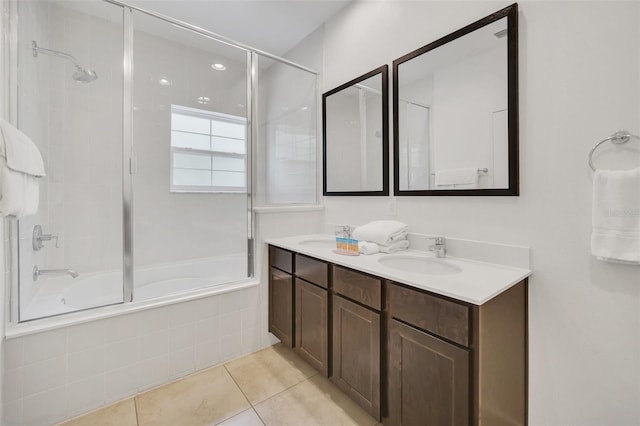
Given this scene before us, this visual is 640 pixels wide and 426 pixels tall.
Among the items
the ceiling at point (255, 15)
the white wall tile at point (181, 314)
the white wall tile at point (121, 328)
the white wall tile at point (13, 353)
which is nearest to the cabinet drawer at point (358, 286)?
the white wall tile at point (181, 314)

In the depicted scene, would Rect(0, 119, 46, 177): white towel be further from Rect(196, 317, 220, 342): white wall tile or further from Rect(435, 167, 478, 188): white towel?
Rect(435, 167, 478, 188): white towel

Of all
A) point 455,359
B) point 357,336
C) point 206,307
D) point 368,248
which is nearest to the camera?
point 455,359

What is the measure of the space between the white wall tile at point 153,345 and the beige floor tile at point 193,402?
216 mm

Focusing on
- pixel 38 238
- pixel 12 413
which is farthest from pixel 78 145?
pixel 12 413

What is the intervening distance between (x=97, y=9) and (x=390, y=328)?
2.87 metres

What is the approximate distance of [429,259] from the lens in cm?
159

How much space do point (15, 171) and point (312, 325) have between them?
1582mm

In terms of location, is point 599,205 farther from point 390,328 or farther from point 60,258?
point 60,258

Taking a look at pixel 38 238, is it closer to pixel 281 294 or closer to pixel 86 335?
pixel 86 335

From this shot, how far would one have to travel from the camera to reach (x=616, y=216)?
1.04 meters

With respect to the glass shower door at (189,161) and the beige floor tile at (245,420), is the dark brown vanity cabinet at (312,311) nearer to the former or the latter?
the beige floor tile at (245,420)

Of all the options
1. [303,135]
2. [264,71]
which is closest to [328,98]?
[303,135]

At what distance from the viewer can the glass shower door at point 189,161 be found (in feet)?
7.26

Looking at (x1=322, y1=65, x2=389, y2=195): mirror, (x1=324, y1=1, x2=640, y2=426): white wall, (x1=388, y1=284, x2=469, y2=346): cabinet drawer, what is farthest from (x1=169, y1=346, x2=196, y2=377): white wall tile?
(x1=324, y1=1, x2=640, y2=426): white wall
